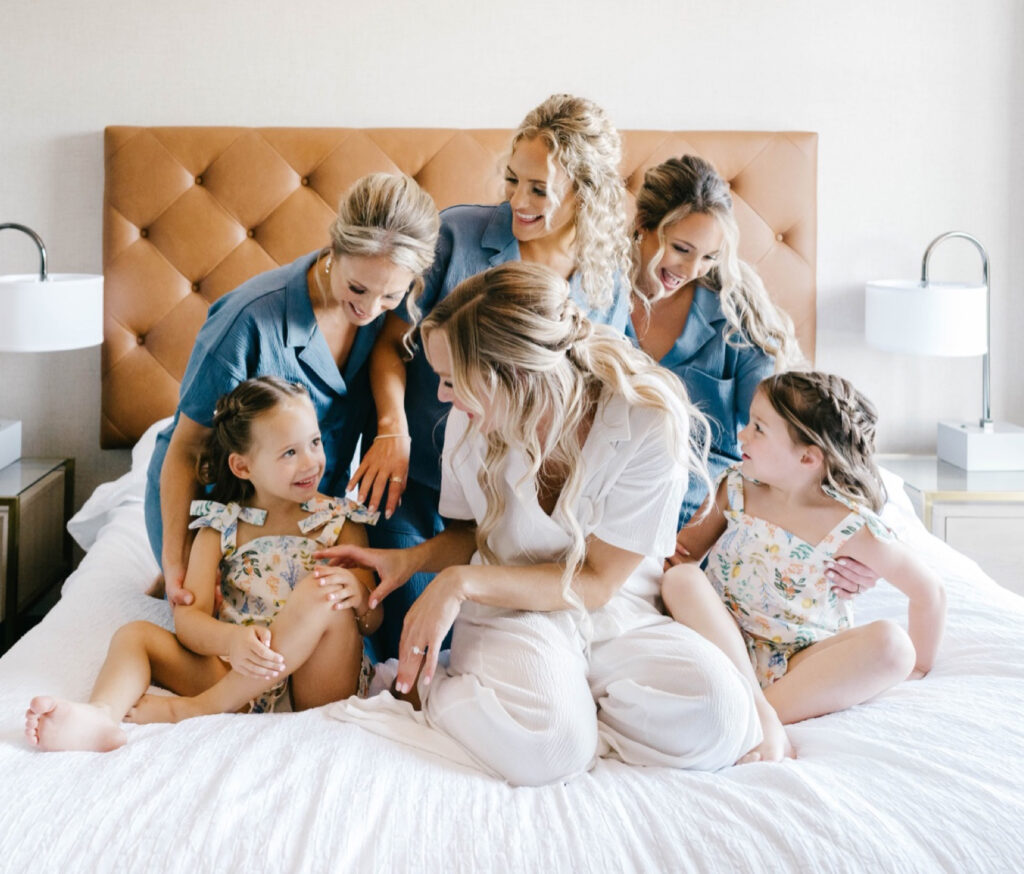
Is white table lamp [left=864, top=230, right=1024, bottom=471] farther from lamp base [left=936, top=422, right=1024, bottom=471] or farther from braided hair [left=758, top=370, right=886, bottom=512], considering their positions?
braided hair [left=758, top=370, right=886, bottom=512]

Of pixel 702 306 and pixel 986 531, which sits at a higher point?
pixel 702 306

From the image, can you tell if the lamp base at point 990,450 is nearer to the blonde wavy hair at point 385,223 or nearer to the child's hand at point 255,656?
the blonde wavy hair at point 385,223

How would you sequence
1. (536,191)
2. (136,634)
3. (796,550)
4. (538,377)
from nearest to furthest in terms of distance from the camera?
1. (538,377)
2. (136,634)
3. (796,550)
4. (536,191)

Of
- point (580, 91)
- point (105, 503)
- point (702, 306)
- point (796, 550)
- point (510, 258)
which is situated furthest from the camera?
point (580, 91)

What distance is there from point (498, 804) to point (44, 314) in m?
1.90

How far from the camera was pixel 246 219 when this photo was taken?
2773 millimetres

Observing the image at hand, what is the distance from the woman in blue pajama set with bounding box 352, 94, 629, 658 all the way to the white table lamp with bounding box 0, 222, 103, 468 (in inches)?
42.4

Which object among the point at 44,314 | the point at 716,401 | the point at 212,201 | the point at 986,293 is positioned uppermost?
the point at 212,201

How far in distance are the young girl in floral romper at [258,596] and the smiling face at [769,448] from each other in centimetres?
63

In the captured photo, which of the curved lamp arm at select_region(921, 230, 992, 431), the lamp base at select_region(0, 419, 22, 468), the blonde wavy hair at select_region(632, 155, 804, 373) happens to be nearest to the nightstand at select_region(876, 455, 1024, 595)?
the curved lamp arm at select_region(921, 230, 992, 431)

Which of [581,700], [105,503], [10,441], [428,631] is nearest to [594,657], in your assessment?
[581,700]

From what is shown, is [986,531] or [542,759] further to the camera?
[986,531]

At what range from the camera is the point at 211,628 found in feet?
4.75

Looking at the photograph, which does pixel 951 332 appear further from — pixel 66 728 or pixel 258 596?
pixel 66 728
